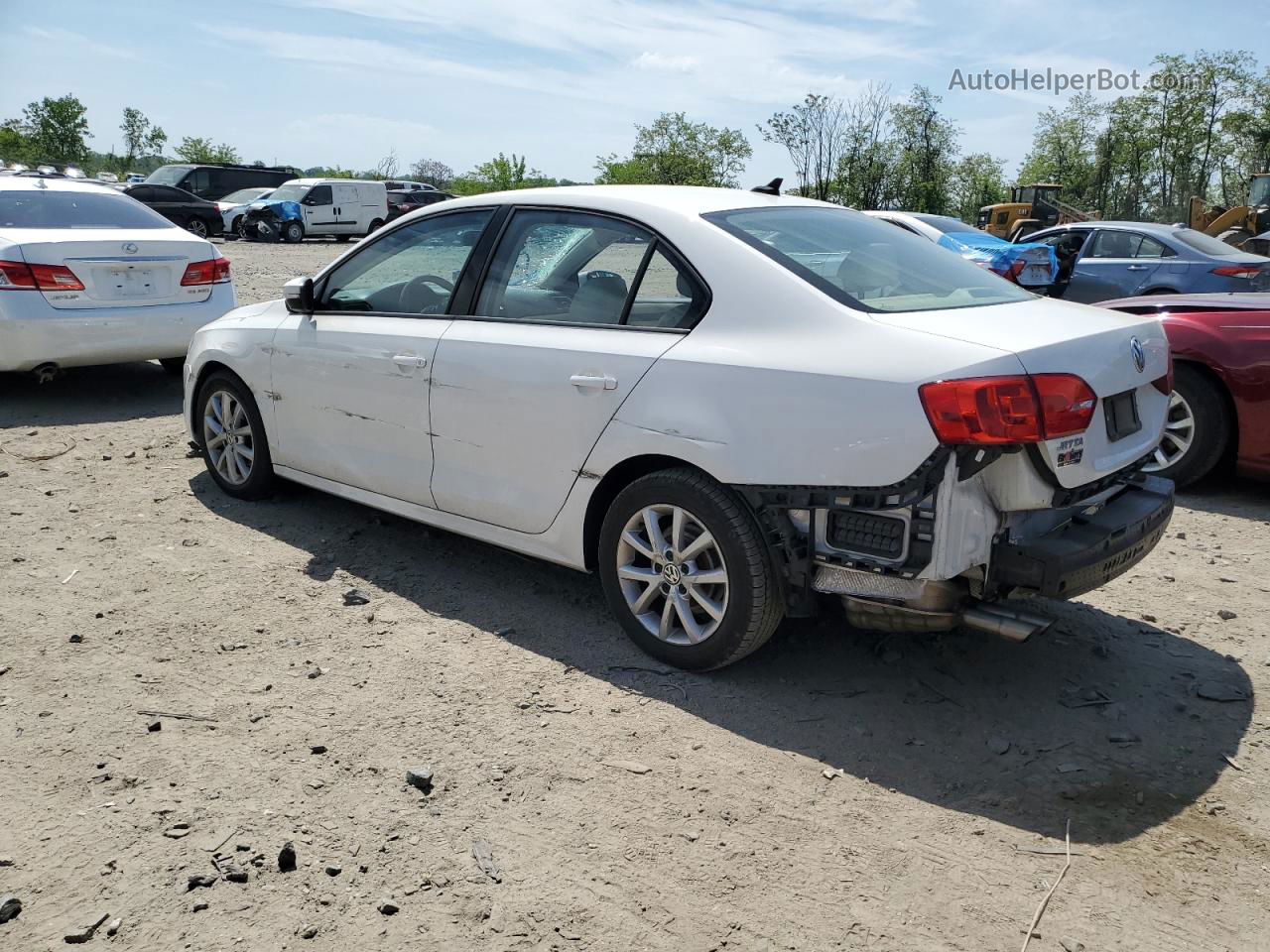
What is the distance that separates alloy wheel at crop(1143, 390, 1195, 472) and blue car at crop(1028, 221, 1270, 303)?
669cm

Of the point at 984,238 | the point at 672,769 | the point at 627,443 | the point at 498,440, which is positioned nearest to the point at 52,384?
the point at 498,440

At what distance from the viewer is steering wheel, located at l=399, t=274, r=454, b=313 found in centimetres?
445

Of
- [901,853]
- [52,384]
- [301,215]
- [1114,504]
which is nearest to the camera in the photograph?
[901,853]

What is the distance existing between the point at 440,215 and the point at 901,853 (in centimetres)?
321

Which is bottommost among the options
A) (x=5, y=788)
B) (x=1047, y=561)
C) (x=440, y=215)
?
(x=5, y=788)

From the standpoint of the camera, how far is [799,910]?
2.54 metres

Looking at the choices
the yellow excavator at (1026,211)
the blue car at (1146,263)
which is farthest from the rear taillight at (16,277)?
the yellow excavator at (1026,211)

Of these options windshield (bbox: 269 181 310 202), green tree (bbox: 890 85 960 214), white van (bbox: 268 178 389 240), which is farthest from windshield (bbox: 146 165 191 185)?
green tree (bbox: 890 85 960 214)

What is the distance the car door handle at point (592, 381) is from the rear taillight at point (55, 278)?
5264 millimetres

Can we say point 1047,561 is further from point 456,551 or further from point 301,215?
point 301,215

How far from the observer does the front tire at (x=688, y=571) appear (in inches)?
135

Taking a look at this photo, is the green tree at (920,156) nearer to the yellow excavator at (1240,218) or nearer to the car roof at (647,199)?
the yellow excavator at (1240,218)

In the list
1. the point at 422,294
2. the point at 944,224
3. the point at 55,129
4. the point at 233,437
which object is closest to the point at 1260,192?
the point at 944,224

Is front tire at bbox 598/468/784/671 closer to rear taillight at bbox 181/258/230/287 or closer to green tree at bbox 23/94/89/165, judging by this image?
rear taillight at bbox 181/258/230/287
